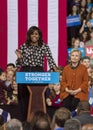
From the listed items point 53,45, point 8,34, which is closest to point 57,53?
point 53,45

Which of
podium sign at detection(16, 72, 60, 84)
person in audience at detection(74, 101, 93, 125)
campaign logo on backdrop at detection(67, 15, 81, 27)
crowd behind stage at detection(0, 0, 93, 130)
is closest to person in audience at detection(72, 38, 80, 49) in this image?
crowd behind stage at detection(0, 0, 93, 130)

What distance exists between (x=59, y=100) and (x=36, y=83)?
4.95 feet

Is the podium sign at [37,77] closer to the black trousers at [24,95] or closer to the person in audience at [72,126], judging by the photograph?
the black trousers at [24,95]

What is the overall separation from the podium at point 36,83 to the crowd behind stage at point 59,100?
0.54 ft

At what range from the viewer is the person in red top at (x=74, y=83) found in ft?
33.5

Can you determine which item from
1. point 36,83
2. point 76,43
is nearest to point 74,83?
point 36,83

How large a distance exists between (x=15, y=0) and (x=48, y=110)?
3.30 metres

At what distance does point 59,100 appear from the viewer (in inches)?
437

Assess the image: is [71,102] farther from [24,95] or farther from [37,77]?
[37,77]

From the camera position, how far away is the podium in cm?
945

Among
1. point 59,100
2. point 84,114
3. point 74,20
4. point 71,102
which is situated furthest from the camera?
point 74,20

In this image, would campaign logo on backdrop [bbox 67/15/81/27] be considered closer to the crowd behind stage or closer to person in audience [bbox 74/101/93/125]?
the crowd behind stage

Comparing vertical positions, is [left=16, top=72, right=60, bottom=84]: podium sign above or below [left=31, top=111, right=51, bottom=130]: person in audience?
above

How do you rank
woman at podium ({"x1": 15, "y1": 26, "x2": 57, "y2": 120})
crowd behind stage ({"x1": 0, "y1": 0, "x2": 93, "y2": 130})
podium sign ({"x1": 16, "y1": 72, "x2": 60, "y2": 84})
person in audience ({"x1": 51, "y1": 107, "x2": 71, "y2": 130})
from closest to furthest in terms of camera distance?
crowd behind stage ({"x1": 0, "y1": 0, "x2": 93, "y2": 130})
person in audience ({"x1": 51, "y1": 107, "x2": 71, "y2": 130})
podium sign ({"x1": 16, "y1": 72, "x2": 60, "y2": 84})
woman at podium ({"x1": 15, "y1": 26, "x2": 57, "y2": 120})
